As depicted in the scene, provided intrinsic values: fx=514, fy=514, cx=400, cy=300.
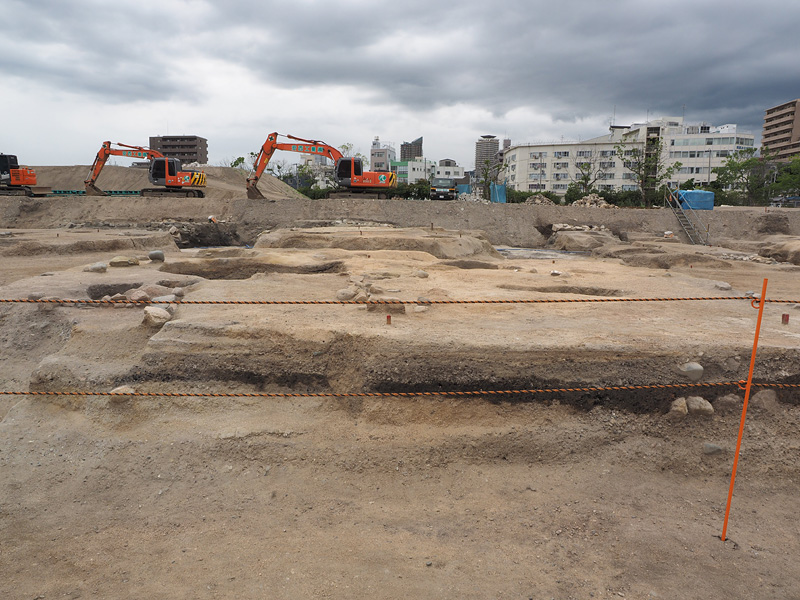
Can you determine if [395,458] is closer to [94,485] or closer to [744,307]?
[94,485]

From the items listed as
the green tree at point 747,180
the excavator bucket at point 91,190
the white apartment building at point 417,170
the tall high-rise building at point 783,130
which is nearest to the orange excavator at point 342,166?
the excavator bucket at point 91,190

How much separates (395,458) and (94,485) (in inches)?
91.7

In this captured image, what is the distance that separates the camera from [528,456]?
4.32 metres

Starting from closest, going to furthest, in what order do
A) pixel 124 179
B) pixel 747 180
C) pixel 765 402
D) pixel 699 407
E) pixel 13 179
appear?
pixel 699 407, pixel 765 402, pixel 13 179, pixel 124 179, pixel 747 180

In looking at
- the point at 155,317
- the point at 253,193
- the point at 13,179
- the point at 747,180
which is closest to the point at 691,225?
the point at 253,193

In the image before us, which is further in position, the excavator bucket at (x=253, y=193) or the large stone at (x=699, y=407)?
the excavator bucket at (x=253, y=193)

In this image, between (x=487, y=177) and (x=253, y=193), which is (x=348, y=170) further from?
(x=487, y=177)

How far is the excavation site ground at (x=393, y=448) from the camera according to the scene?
3135 mm

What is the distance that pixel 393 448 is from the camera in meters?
4.25

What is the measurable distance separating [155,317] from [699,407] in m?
5.51

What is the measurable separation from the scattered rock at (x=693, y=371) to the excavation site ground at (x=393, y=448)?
0.5 inches

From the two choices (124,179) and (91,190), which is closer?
(91,190)

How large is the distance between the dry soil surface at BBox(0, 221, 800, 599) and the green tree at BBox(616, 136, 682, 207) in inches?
1314

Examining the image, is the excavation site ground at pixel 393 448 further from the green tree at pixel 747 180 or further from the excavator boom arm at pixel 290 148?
the green tree at pixel 747 180
